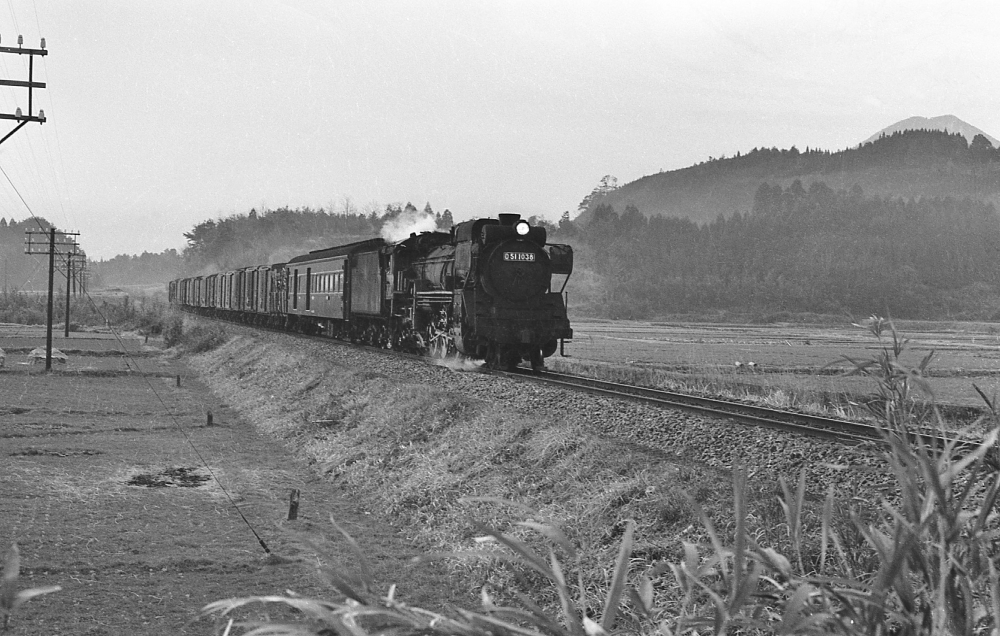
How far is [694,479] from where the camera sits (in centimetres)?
862

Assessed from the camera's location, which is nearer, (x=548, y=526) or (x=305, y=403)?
(x=548, y=526)

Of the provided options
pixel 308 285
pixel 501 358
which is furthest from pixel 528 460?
pixel 308 285

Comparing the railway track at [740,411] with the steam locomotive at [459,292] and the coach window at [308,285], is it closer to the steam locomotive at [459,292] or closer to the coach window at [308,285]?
the steam locomotive at [459,292]

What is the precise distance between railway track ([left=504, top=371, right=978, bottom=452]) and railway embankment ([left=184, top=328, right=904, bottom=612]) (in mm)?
464

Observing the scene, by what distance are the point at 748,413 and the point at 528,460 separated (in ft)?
13.8

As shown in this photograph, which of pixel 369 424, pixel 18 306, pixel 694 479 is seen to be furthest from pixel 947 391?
pixel 18 306

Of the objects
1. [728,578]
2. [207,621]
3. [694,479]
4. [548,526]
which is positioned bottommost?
[207,621]

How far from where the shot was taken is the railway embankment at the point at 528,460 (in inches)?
320

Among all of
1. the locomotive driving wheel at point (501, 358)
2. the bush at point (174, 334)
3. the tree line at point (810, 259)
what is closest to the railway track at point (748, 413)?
the locomotive driving wheel at point (501, 358)

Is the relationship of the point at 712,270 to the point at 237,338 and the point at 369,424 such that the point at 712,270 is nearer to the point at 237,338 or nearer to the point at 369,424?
the point at 237,338

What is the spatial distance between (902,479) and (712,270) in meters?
127

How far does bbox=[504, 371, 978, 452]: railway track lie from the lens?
1116cm

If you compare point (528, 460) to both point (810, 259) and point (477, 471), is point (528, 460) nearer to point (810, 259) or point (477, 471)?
point (477, 471)

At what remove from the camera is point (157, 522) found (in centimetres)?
1166
